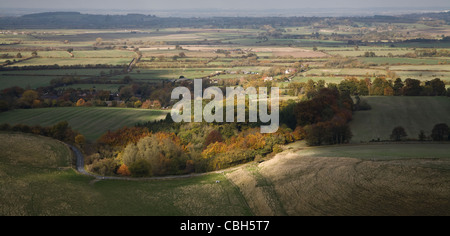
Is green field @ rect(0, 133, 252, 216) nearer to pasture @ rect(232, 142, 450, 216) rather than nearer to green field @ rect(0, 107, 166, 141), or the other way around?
pasture @ rect(232, 142, 450, 216)

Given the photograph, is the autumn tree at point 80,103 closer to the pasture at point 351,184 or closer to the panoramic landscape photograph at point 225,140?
the panoramic landscape photograph at point 225,140

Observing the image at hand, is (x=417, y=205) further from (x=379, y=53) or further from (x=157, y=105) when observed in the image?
(x=379, y=53)

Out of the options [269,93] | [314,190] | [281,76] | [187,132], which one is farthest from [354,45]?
[314,190]

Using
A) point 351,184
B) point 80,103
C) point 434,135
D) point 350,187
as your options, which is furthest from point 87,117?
point 434,135

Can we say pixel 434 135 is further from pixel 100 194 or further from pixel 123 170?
pixel 100 194

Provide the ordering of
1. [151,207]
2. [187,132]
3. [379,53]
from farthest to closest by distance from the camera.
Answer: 1. [379,53]
2. [187,132]
3. [151,207]

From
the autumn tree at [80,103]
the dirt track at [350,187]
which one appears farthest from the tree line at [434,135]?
the autumn tree at [80,103]
